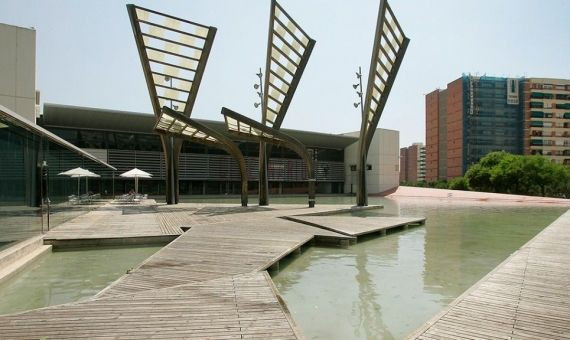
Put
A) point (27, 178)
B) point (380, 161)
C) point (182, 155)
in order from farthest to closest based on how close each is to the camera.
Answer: point (380, 161) < point (182, 155) < point (27, 178)

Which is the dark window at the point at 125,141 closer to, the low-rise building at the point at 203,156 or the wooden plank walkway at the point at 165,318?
the low-rise building at the point at 203,156

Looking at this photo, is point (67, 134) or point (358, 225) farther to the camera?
point (67, 134)

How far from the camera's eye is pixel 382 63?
857 inches

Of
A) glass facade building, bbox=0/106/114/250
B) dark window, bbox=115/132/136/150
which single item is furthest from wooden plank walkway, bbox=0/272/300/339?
dark window, bbox=115/132/136/150

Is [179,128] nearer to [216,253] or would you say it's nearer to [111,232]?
[111,232]

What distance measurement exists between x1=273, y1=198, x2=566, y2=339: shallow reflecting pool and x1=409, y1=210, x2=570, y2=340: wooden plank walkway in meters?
0.68

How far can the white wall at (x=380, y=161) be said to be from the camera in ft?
174

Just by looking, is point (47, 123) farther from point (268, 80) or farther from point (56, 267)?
point (56, 267)

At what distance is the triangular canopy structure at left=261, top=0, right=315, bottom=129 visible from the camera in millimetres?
21484

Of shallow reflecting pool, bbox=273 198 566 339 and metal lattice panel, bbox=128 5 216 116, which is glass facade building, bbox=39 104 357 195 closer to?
metal lattice panel, bbox=128 5 216 116

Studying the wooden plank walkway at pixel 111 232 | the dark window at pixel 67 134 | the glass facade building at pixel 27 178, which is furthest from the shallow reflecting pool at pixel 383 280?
the dark window at pixel 67 134

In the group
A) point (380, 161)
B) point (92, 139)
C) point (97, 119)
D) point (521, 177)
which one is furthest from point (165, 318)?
point (521, 177)

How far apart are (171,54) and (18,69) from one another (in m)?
8.81

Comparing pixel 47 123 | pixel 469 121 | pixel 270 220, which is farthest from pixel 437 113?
pixel 270 220
